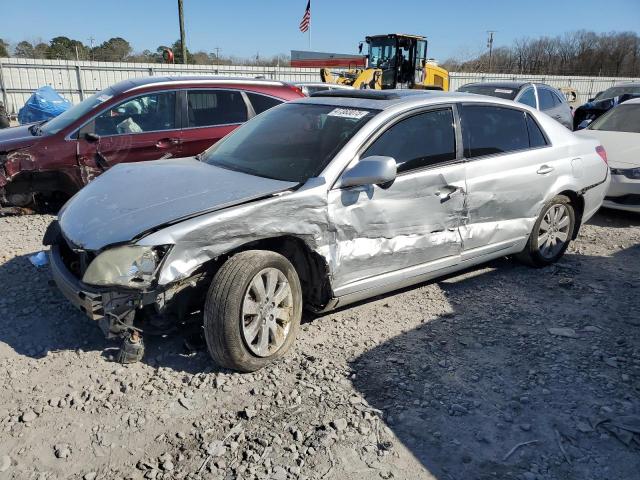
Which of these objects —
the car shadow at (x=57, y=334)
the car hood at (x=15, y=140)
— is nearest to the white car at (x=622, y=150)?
the car shadow at (x=57, y=334)

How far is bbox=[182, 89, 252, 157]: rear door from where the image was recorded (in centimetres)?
649

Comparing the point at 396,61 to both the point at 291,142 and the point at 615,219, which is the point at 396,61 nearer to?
the point at 615,219

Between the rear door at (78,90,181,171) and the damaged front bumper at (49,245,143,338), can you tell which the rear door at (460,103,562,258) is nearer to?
the damaged front bumper at (49,245,143,338)

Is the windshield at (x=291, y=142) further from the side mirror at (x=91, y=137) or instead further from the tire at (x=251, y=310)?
the side mirror at (x=91, y=137)

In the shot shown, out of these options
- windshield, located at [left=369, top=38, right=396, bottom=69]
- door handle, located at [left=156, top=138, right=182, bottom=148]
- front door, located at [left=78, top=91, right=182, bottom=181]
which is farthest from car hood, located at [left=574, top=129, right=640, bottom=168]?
windshield, located at [left=369, top=38, right=396, bottom=69]

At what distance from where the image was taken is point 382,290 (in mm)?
3779

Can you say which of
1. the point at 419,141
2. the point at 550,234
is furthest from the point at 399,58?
the point at 419,141

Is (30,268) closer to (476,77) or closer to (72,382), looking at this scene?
(72,382)

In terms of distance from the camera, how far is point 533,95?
32.8 feet

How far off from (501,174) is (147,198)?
2798mm

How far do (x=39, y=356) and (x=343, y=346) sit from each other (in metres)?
1.97

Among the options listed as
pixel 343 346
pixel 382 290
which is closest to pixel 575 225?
pixel 382 290

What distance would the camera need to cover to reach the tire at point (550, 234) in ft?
15.9

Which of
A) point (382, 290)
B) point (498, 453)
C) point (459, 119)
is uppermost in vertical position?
point (459, 119)
